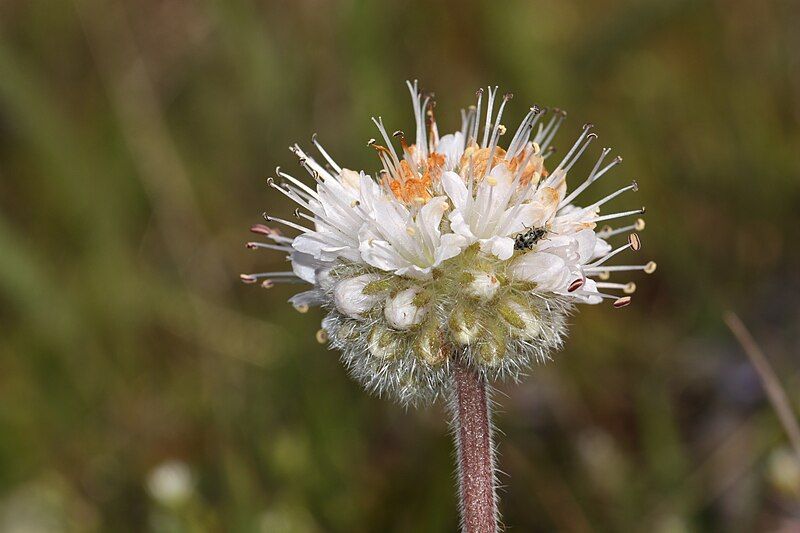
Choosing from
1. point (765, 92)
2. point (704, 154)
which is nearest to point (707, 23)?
point (765, 92)

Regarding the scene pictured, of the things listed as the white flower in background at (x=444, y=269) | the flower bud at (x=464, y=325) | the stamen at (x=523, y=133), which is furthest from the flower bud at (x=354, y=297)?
the stamen at (x=523, y=133)

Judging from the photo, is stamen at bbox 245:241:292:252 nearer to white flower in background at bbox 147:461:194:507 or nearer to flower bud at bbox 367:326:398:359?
flower bud at bbox 367:326:398:359

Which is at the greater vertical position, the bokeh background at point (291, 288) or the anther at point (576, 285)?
the bokeh background at point (291, 288)

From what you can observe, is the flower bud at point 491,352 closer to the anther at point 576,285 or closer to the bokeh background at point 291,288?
the anther at point 576,285

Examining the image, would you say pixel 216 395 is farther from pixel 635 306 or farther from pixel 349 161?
pixel 635 306

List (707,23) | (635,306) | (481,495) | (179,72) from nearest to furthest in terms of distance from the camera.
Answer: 1. (481,495)
2. (635,306)
3. (707,23)
4. (179,72)

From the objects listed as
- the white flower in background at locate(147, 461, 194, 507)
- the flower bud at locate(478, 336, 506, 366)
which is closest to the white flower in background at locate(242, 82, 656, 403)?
the flower bud at locate(478, 336, 506, 366)

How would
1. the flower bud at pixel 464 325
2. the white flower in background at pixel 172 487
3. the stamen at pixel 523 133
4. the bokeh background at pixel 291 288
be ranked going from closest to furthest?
the flower bud at pixel 464 325, the stamen at pixel 523 133, the white flower in background at pixel 172 487, the bokeh background at pixel 291 288
